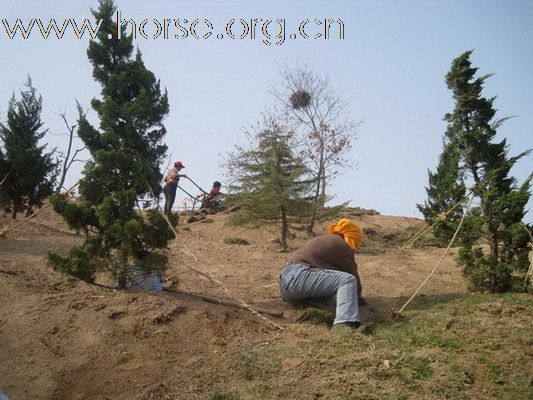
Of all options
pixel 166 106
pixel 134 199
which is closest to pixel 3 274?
pixel 134 199

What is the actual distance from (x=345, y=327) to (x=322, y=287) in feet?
2.11

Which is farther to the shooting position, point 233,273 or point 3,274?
point 233,273

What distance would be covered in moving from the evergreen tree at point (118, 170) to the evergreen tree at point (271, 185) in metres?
4.87

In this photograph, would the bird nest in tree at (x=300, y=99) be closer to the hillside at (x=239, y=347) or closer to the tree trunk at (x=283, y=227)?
the tree trunk at (x=283, y=227)

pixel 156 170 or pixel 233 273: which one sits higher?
pixel 156 170

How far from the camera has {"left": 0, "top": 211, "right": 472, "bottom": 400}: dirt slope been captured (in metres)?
3.81

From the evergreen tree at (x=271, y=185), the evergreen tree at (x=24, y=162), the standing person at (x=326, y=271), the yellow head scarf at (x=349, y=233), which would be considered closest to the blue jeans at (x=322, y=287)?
the standing person at (x=326, y=271)

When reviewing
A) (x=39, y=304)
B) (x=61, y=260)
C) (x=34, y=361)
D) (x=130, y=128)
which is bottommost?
(x=34, y=361)

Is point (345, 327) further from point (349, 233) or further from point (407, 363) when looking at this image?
point (349, 233)

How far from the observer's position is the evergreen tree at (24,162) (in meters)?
11.2

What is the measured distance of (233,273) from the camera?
7961mm

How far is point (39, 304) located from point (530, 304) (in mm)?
5657

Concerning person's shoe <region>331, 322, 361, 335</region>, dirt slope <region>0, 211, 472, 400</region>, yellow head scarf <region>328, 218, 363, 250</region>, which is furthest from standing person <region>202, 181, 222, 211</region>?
person's shoe <region>331, 322, 361, 335</region>

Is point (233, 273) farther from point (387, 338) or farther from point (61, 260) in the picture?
point (387, 338)
